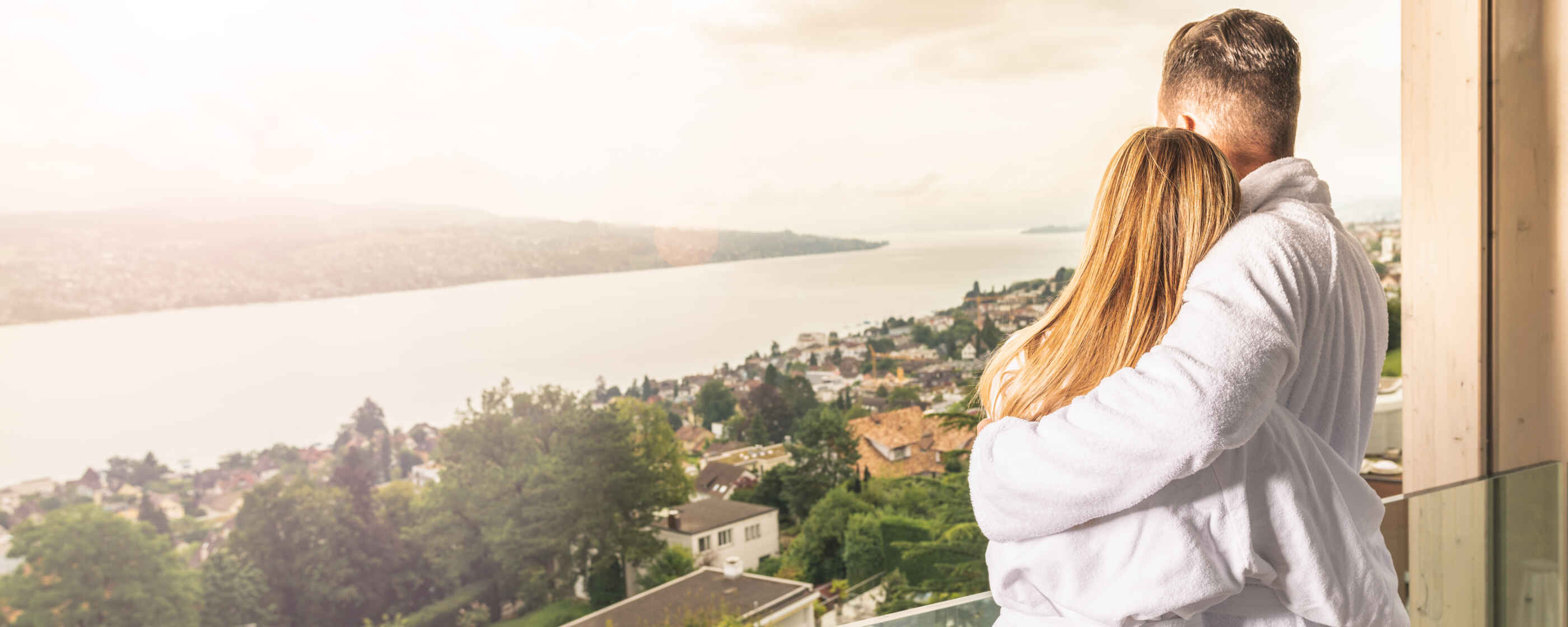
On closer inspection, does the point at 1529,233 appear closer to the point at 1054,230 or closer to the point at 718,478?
the point at 1054,230

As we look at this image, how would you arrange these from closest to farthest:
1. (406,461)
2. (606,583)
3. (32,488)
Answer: (32,488), (406,461), (606,583)

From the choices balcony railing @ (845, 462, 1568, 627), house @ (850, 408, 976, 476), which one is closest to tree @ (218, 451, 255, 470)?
Result: house @ (850, 408, 976, 476)

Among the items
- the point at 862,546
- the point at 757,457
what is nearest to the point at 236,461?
the point at 757,457

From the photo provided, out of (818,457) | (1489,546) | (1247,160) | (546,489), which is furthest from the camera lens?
(818,457)

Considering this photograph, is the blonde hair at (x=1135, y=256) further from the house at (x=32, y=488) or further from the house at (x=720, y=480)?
the house at (x=720, y=480)

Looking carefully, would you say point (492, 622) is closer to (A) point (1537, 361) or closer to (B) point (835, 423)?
(B) point (835, 423)

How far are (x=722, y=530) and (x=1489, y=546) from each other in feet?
6.89

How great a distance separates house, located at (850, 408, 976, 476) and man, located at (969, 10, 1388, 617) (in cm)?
254

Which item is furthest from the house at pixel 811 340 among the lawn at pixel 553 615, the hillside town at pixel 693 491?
the lawn at pixel 553 615

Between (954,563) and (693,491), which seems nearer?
(693,491)

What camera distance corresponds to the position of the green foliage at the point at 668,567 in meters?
2.89

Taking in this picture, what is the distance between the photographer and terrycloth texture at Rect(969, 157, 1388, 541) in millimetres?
713

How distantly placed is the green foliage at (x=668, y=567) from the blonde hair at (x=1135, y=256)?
7.37 feet

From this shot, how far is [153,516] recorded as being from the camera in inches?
82.2
